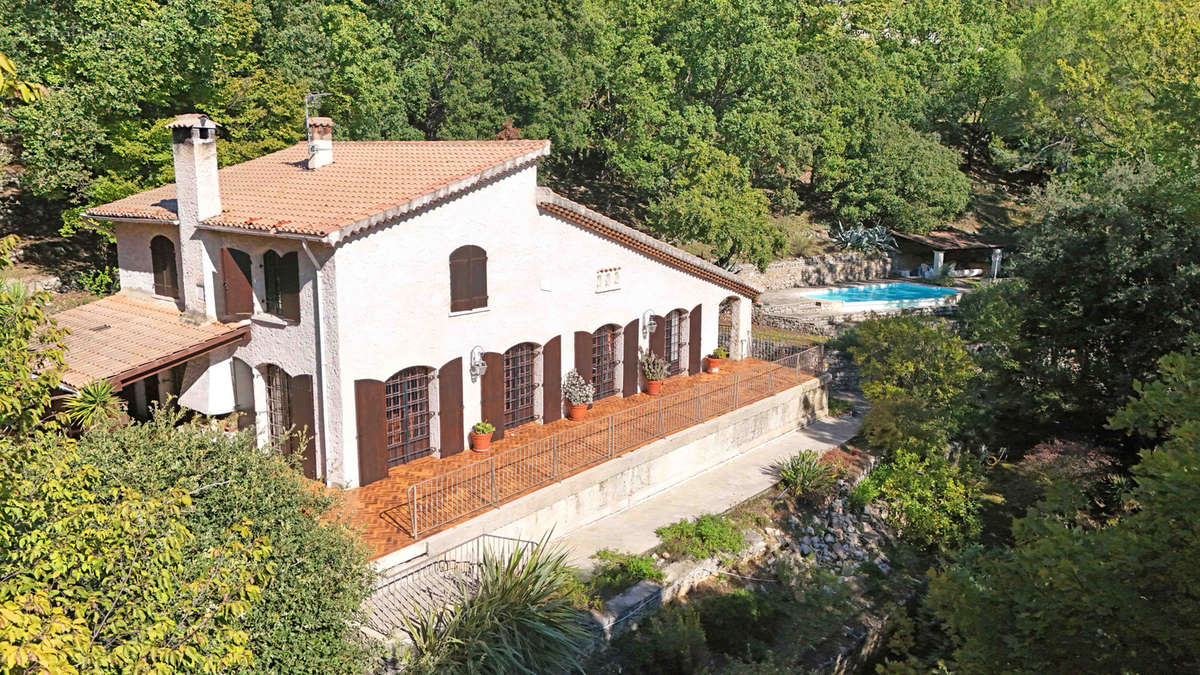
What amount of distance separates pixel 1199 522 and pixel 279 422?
50.9ft

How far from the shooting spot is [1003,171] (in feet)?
214

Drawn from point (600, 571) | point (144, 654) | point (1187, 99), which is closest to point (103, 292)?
point (600, 571)

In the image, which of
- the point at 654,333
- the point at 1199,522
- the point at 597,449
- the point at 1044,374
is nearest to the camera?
the point at 1199,522

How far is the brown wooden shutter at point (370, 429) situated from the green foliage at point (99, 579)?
7.68m

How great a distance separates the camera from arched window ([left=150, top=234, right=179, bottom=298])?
19.2 meters

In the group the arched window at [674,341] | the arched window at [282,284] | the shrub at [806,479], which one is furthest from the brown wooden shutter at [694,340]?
the arched window at [282,284]

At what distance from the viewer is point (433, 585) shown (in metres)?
13.5

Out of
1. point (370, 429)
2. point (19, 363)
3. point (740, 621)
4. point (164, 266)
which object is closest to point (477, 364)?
point (370, 429)

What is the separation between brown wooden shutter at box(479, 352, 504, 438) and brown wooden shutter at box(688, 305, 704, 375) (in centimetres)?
788

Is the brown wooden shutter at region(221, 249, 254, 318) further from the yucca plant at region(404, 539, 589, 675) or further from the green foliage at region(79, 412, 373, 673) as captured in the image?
the yucca plant at region(404, 539, 589, 675)

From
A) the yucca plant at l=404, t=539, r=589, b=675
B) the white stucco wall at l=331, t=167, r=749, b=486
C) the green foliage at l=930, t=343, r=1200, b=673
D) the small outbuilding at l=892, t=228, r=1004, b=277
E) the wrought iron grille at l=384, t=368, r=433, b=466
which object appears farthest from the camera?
the small outbuilding at l=892, t=228, r=1004, b=277

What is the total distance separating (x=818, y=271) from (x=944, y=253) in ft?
36.1

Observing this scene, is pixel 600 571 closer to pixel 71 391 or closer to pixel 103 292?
pixel 71 391

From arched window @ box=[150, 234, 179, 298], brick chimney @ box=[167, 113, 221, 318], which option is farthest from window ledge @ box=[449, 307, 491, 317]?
arched window @ box=[150, 234, 179, 298]
